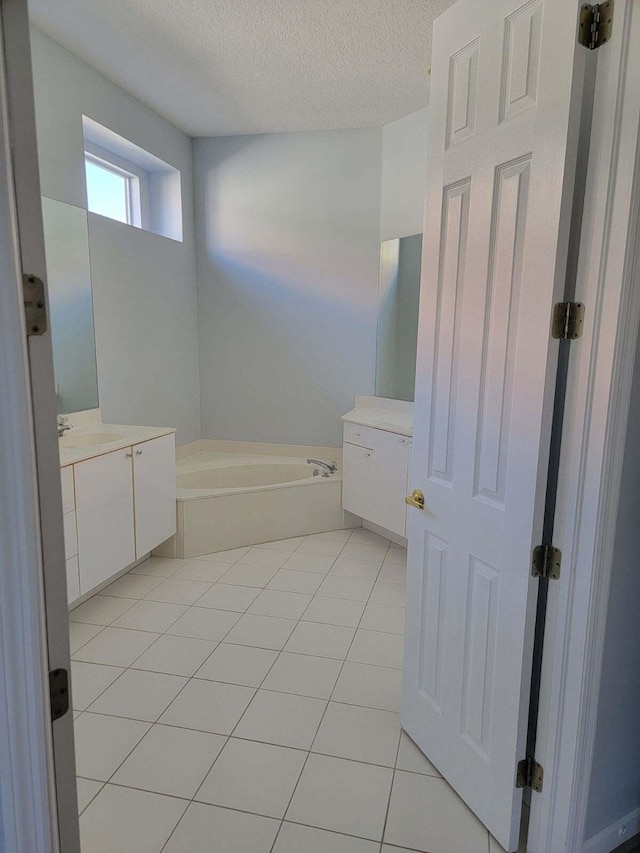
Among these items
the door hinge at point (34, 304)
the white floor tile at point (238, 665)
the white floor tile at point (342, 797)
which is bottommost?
the white floor tile at point (342, 797)

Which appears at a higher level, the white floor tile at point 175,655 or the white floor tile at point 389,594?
the white floor tile at point 389,594

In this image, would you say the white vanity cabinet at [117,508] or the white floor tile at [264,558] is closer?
the white vanity cabinet at [117,508]

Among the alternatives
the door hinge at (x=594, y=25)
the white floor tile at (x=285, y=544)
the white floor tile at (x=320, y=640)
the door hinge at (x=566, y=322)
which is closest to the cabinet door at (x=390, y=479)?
the white floor tile at (x=285, y=544)

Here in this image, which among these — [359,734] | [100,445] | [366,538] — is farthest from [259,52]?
[359,734]

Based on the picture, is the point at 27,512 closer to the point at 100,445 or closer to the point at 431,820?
the point at 431,820

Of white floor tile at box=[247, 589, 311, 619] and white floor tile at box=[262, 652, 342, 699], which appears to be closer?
white floor tile at box=[262, 652, 342, 699]

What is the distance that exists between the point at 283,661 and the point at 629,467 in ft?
5.53

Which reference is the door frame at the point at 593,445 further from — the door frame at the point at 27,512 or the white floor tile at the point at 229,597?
the white floor tile at the point at 229,597

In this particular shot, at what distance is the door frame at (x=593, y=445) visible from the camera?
1.07 m

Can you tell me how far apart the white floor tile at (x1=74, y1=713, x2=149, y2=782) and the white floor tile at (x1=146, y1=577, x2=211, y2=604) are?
89cm

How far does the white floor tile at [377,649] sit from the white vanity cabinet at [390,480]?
0.86 m


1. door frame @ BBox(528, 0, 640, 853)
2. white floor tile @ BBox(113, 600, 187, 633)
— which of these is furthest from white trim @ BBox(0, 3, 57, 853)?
white floor tile @ BBox(113, 600, 187, 633)

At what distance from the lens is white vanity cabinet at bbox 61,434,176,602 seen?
2.46 metres

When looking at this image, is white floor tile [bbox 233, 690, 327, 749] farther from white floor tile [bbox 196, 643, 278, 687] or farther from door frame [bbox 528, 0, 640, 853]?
door frame [bbox 528, 0, 640, 853]
